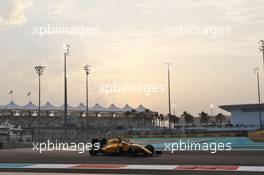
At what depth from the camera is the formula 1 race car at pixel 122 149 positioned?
2542cm

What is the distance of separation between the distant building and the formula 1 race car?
385ft

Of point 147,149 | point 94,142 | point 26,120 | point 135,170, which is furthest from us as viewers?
point 26,120

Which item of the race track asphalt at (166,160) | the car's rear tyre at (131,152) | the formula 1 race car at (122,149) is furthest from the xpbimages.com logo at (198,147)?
the race track asphalt at (166,160)

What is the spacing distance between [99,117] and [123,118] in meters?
13.1

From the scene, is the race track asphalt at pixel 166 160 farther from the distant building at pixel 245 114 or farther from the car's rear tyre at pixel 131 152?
the distant building at pixel 245 114

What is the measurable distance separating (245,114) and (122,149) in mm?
122367

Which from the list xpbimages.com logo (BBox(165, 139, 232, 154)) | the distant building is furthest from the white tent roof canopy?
xpbimages.com logo (BBox(165, 139, 232, 154))

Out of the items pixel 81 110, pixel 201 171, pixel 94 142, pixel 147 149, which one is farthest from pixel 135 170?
pixel 81 110

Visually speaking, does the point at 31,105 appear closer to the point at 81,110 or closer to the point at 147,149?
the point at 81,110

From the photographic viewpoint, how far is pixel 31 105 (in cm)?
14800

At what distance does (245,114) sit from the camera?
14262cm

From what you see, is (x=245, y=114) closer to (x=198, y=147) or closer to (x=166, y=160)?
(x=198, y=147)

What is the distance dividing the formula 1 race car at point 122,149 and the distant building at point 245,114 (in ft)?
385

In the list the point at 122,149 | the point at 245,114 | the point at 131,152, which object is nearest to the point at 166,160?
the point at 131,152
